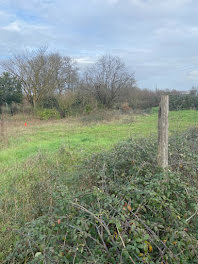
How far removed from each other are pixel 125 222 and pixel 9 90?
24197mm

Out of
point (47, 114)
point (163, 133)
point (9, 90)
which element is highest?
point (9, 90)

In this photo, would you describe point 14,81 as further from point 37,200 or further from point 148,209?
point 148,209

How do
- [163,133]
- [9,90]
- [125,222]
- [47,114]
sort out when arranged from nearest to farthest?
[125,222]
[163,133]
[47,114]
[9,90]

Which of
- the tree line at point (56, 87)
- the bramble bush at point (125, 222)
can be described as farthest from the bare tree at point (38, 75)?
the bramble bush at point (125, 222)

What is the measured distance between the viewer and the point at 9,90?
23531 millimetres

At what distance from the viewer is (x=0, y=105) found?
2392 centimetres

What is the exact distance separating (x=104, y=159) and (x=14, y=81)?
22907 millimetres

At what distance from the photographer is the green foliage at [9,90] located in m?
23.2

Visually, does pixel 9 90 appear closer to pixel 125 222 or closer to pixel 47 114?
pixel 47 114

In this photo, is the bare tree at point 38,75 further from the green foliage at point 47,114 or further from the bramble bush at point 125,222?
the bramble bush at point 125,222

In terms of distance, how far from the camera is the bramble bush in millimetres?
2010

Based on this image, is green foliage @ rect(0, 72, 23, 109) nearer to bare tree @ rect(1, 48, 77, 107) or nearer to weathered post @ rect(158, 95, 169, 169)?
bare tree @ rect(1, 48, 77, 107)

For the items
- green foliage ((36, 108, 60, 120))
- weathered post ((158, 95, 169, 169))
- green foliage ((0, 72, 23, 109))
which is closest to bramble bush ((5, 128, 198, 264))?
weathered post ((158, 95, 169, 169))

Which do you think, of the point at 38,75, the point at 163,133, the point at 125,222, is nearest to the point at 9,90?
the point at 38,75
